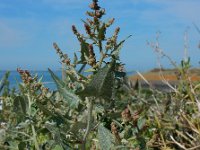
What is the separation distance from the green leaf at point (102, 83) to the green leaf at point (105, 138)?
0.13 meters

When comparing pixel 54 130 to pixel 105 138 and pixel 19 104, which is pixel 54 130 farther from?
pixel 19 104

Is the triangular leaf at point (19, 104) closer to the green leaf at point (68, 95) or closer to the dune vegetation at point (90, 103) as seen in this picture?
the dune vegetation at point (90, 103)

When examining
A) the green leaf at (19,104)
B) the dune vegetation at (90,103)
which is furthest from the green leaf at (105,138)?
the green leaf at (19,104)

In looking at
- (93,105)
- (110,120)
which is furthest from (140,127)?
(93,105)

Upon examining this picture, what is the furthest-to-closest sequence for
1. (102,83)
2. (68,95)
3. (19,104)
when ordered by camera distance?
(19,104) < (68,95) < (102,83)

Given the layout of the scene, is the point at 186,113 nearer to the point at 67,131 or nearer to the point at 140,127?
the point at 140,127

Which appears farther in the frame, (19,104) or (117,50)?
(19,104)

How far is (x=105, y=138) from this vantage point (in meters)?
1.07

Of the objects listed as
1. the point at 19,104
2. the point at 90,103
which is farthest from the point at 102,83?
the point at 19,104

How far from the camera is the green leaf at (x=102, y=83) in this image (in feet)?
3.06

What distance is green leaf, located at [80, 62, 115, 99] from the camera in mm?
931

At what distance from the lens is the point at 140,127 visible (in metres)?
1.18

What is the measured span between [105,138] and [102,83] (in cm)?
17

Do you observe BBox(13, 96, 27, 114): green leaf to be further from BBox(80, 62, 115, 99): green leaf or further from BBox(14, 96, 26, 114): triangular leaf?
BBox(80, 62, 115, 99): green leaf
